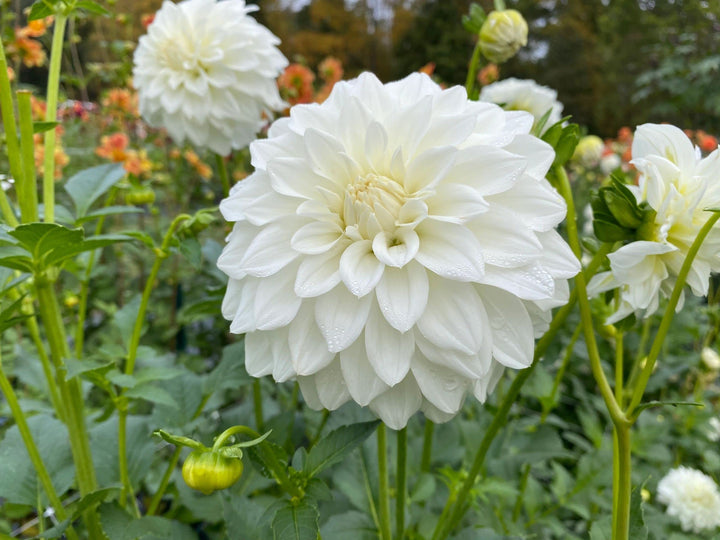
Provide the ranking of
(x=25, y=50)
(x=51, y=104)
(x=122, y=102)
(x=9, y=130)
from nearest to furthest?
(x=9, y=130), (x=51, y=104), (x=25, y=50), (x=122, y=102)

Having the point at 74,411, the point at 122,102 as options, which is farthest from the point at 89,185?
the point at 122,102

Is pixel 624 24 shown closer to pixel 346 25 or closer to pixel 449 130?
pixel 346 25

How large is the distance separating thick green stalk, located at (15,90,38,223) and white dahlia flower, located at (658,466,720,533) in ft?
3.71

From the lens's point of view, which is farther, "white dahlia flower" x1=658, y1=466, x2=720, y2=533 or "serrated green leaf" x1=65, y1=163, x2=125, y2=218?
"white dahlia flower" x1=658, y1=466, x2=720, y2=533

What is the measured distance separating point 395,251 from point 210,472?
0.22 meters

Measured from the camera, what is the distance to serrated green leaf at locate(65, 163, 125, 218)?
0.73m

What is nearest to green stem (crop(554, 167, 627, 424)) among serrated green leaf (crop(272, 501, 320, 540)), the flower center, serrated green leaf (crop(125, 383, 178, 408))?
the flower center

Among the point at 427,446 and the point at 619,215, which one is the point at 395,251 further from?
the point at 427,446

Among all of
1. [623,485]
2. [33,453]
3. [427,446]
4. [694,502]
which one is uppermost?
[623,485]

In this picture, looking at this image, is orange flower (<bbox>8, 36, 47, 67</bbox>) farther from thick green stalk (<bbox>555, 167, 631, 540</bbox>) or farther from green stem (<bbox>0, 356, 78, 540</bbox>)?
thick green stalk (<bbox>555, 167, 631, 540</bbox>)

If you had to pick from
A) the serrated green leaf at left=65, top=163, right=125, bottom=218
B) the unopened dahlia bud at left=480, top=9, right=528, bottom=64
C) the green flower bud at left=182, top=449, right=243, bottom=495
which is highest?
the unopened dahlia bud at left=480, top=9, right=528, bottom=64

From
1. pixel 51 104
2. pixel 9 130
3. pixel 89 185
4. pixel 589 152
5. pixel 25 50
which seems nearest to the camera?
pixel 9 130

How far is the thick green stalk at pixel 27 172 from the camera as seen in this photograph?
0.56m

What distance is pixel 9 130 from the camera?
0.55 metres
